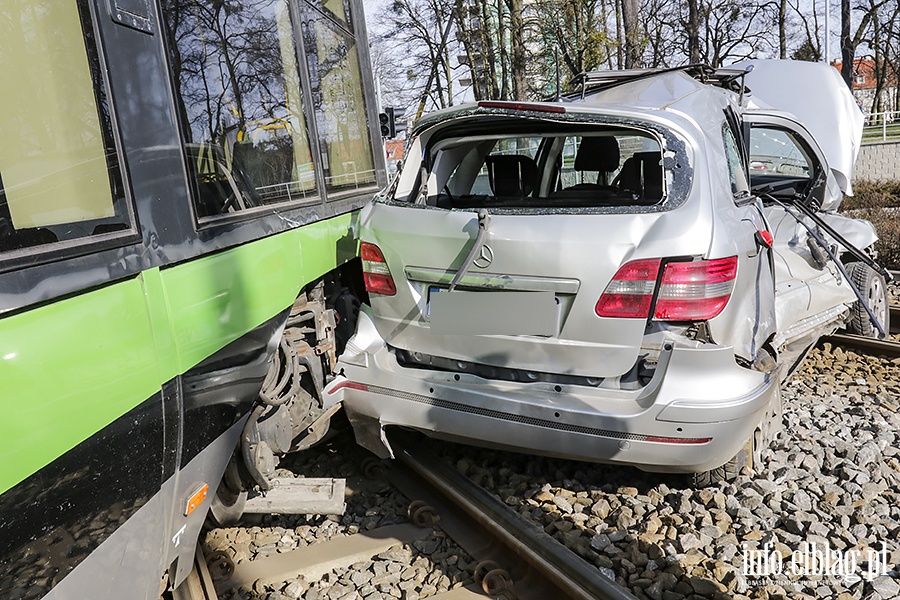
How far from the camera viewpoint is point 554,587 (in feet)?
10.3

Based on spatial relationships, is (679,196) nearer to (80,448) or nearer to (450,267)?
(450,267)

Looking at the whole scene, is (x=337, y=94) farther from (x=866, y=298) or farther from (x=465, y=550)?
(x=866, y=298)

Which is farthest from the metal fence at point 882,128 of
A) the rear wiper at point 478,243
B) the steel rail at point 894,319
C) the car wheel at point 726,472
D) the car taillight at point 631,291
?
the rear wiper at point 478,243

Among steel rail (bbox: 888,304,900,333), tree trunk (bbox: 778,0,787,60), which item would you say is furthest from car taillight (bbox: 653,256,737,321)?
tree trunk (bbox: 778,0,787,60)

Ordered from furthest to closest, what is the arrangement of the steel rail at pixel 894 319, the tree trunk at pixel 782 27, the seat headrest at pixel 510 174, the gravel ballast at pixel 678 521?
the tree trunk at pixel 782 27 < the steel rail at pixel 894 319 < the seat headrest at pixel 510 174 < the gravel ballast at pixel 678 521

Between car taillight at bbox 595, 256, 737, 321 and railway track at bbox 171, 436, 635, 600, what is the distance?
111cm

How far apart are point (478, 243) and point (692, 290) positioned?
99 cm

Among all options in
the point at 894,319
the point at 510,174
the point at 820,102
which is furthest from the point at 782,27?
the point at 510,174

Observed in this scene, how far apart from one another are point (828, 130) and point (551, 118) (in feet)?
14.1

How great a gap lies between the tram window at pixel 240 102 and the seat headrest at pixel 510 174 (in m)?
1.20

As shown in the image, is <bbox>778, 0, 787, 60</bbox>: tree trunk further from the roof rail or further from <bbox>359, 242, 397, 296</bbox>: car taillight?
<bbox>359, 242, 397, 296</bbox>: car taillight

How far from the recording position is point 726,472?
12.6 feet

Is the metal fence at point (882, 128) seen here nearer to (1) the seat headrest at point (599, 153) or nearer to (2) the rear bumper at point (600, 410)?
(1) the seat headrest at point (599, 153)

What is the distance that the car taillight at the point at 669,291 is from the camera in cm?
327
